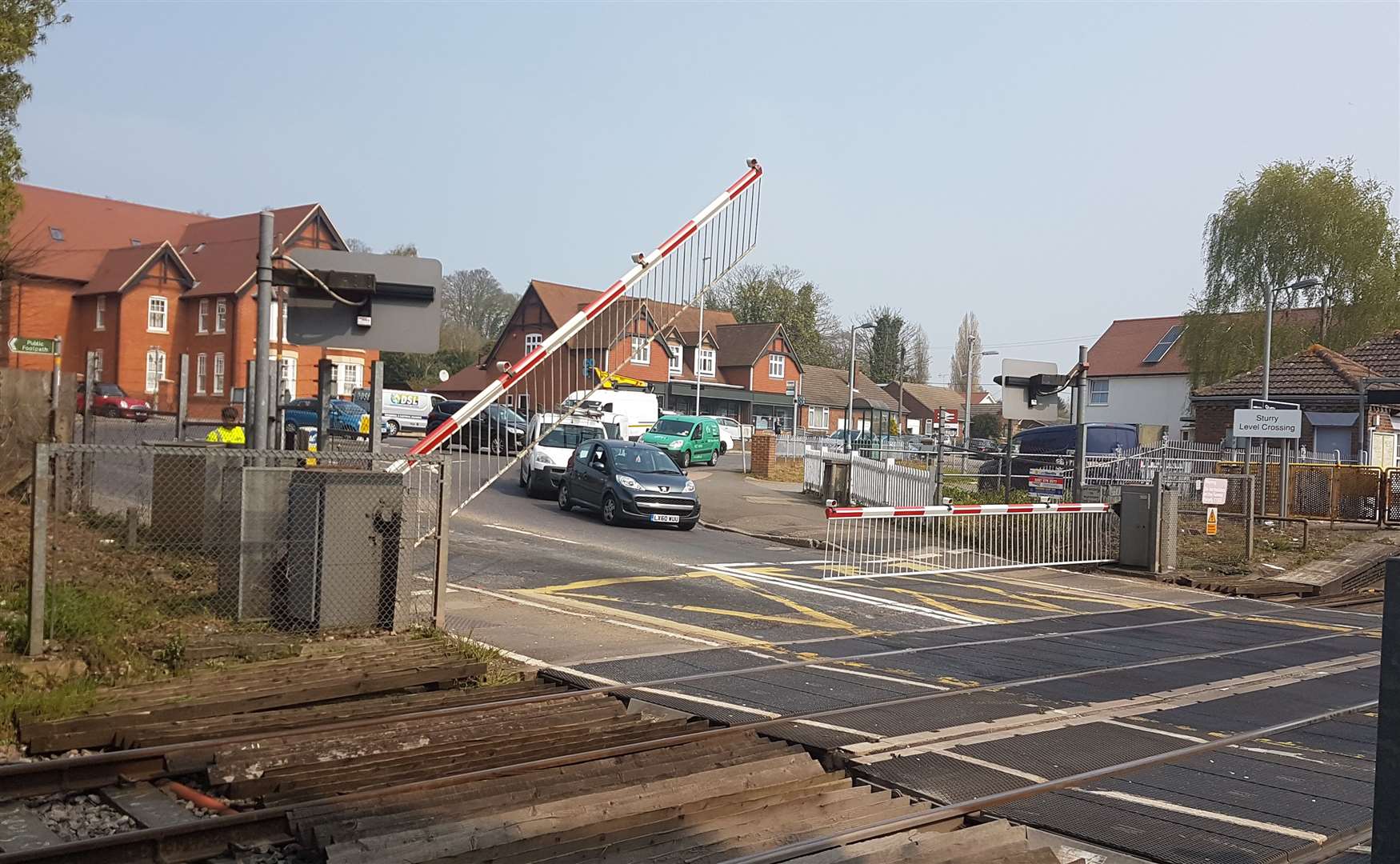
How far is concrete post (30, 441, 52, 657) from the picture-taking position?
7.96m

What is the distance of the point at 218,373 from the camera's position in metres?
57.5

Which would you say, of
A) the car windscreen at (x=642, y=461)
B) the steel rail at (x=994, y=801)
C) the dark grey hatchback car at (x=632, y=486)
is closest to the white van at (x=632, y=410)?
the dark grey hatchback car at (x=632, y=486)

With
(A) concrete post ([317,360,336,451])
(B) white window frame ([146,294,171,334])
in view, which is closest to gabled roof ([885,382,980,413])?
(B) white window frame ([146,294,171,334])

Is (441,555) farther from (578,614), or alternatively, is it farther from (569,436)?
(569,436)

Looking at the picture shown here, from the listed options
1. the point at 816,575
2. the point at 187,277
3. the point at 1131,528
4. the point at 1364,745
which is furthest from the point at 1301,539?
the point at 187,277

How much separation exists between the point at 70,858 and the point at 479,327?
3592 inches

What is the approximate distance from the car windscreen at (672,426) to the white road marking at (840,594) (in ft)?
68.9

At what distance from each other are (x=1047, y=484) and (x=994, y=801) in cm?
1743

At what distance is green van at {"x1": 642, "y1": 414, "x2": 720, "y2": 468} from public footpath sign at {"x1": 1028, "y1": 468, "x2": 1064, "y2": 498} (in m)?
14.5

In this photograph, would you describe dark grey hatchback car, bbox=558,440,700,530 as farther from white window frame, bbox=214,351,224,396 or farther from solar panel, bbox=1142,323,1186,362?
solar panel, bbox=1142,323,1186,362

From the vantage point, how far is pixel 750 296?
95062 millimetres

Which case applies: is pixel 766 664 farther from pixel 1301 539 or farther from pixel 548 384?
pixel 1301 539

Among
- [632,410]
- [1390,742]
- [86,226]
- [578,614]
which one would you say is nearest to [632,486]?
[578,614]

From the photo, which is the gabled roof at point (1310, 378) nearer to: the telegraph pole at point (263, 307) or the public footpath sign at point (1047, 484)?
the public footpath sign at point (1047, 484)
